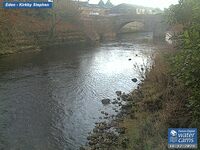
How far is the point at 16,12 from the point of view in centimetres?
4653

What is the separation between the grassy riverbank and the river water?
2803 mm

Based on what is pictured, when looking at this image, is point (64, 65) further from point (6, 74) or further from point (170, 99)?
point (170, 99)

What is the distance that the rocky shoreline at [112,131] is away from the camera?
45.1ft

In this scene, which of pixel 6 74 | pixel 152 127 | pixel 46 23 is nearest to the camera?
pixel 152 127

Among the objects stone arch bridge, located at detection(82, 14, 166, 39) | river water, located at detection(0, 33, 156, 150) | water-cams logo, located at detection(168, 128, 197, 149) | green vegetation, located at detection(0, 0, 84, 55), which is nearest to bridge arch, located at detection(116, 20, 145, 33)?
stone arch bridge, located at detection(82, 14, 166, 39)

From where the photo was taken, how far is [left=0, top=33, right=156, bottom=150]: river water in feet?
49.7

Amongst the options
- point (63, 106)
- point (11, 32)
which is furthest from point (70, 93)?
point (11, 32)

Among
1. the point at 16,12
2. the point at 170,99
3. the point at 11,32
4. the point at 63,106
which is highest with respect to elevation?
the point at 16,12

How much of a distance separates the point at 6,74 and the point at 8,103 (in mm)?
8317

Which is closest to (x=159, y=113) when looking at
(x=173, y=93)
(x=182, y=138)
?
(x=173, y=93)

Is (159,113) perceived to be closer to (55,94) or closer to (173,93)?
(173,93)

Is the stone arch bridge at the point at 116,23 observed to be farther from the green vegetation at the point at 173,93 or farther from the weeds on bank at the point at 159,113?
the weeds on bank at the point at 159,113

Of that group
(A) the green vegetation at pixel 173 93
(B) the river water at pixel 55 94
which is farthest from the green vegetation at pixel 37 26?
(A) the green vegetation at pixel 173 93

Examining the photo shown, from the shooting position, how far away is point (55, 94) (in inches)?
880
